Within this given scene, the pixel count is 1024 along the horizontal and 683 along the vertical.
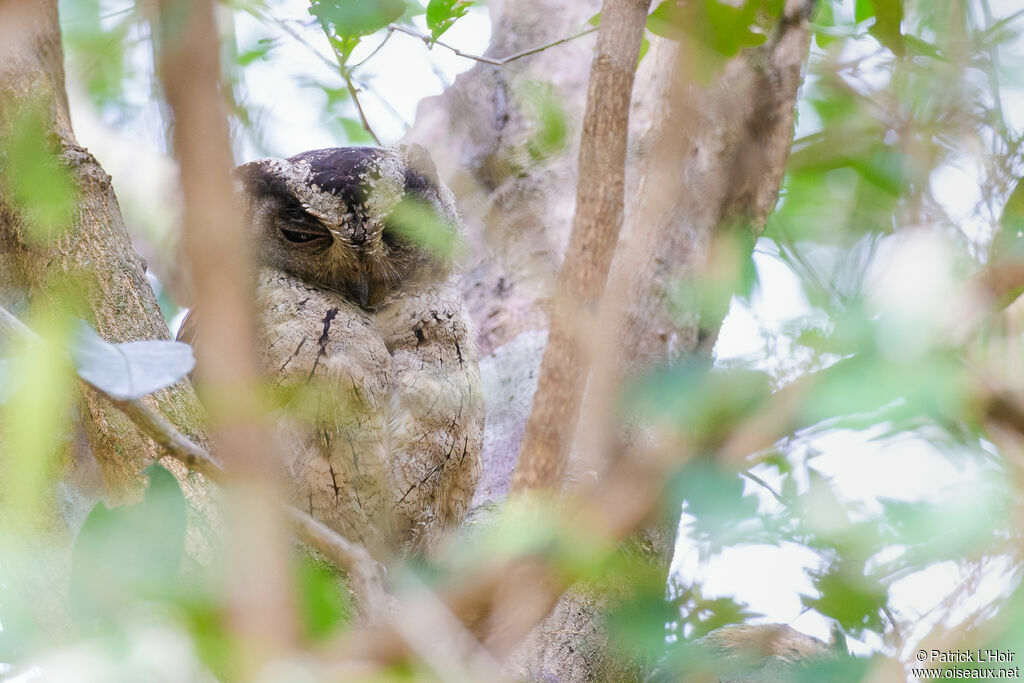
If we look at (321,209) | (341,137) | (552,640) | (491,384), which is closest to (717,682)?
(552,640)

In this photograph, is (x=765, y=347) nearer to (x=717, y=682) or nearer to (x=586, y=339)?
(x=586, y=339)

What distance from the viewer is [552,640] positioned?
189cm

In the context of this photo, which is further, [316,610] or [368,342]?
[368,342]

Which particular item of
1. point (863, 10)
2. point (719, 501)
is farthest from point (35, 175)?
point (863, 10)

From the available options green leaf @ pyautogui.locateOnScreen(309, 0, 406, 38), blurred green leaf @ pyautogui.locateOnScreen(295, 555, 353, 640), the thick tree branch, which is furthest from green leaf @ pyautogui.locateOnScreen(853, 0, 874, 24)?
blurred green leaf @ pyautogui.locateOnScreen(295, 555, 353, 640)

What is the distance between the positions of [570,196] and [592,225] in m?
1.26

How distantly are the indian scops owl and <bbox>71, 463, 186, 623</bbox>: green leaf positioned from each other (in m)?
0.95

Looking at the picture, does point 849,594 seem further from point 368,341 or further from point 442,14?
point 368,341

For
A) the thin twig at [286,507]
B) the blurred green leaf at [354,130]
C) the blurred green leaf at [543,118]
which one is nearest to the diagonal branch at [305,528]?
the thin twig at [286,507]

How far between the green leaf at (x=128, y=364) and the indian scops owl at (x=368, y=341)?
3.39 feet

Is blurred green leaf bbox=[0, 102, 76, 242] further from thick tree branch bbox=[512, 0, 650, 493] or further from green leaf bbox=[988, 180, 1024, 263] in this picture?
green leaf bbox=[988, 180, 1024, 263]

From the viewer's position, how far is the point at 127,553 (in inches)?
30.4

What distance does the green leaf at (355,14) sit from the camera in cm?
124

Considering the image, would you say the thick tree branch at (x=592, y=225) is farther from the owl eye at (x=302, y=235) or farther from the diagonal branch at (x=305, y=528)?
the owl eye at (x=302, y=235)
